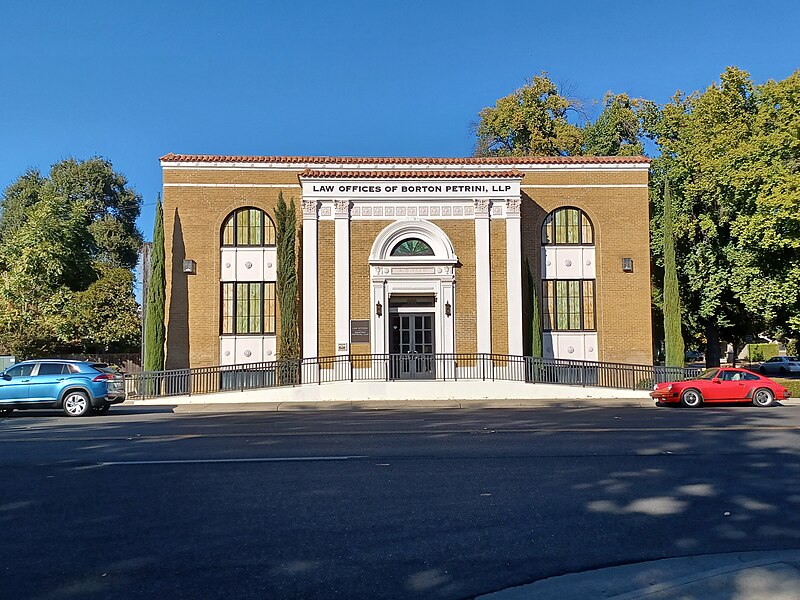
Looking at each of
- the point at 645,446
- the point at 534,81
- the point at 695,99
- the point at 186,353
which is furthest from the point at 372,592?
the point at 534,81

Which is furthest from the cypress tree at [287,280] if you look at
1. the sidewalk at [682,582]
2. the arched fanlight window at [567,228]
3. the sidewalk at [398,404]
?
the sidewalk at [682,582]

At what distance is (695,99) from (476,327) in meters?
18.2

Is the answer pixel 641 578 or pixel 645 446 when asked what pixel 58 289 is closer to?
pixel 645 446

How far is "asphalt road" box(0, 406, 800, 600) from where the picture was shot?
208 inches

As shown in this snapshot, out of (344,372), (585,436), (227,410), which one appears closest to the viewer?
(585,436)

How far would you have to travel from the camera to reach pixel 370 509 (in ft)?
23.2

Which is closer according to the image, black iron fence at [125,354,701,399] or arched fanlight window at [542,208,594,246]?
black iron fence at [125,354,701,399]

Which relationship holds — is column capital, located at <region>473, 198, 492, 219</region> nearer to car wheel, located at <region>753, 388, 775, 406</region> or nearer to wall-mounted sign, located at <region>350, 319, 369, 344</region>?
wall-mounted sign, located at <region>350, 319, 369, 344</region>

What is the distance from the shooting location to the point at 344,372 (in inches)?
1005

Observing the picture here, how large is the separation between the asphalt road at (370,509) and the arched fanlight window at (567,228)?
1657cm

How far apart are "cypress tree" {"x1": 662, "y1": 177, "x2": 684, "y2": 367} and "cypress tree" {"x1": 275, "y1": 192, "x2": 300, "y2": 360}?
1429 cm

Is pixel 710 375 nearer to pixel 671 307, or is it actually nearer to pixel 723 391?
pixel 723 391

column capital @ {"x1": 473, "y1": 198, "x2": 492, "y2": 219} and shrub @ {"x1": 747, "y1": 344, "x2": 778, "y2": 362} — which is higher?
column capital @ {"x1": 473, "y1": 198, "x2": 492, "y2": 219}

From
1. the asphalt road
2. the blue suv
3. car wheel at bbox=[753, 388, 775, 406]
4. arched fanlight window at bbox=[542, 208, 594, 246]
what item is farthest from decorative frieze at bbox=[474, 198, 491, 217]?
the asphalt road
